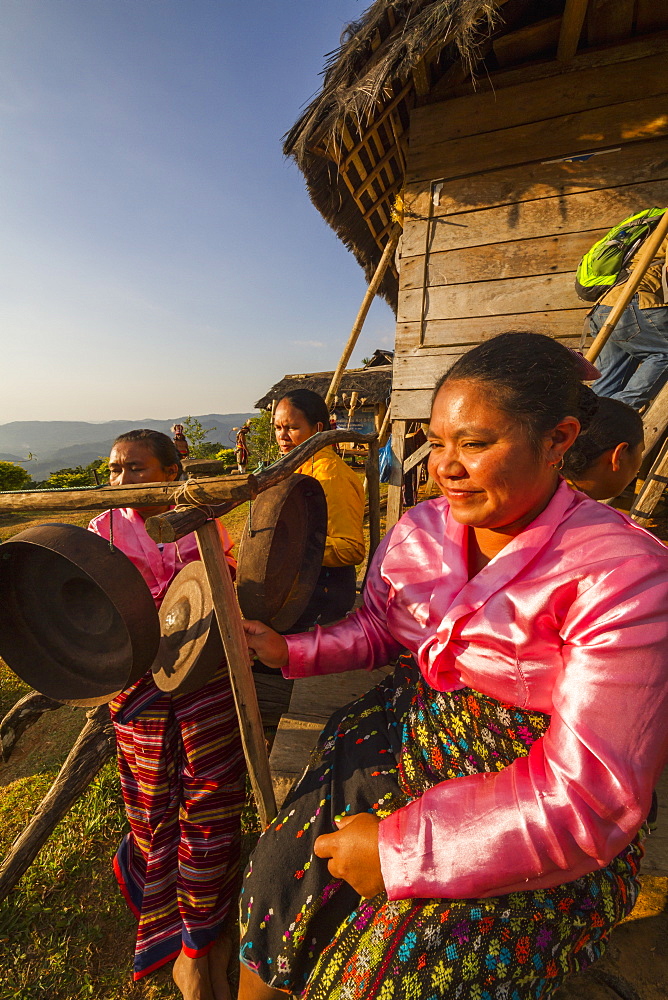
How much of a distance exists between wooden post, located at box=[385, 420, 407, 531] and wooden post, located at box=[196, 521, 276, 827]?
3554 millimetres

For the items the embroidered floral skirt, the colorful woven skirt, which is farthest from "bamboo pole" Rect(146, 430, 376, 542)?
the colorful woven skirt

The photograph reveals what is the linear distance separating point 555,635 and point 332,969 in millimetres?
964

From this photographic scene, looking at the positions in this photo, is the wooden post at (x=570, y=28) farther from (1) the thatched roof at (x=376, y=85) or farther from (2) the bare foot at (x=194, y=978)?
(2) the bare foot at (x=194, y=978)

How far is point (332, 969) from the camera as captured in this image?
106 cm

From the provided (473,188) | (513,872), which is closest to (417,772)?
(513,872)

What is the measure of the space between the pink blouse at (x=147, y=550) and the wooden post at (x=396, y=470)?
118 inches

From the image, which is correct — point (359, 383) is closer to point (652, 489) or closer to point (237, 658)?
point (652, 489)

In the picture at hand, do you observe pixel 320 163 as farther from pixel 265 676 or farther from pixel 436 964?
pixel 436 964

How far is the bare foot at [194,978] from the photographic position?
181 cm

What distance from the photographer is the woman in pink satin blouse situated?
3.03 feet

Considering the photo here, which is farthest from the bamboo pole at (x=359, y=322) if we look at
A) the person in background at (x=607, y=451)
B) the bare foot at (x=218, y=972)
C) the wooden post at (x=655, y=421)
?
the bare foot at (x=218, y=972)

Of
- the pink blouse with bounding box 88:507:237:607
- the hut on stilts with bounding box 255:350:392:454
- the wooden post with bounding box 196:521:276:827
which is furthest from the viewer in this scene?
the hut on stilts with bounding box 255:350:392:454

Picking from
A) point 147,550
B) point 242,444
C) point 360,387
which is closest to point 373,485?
point 147,550

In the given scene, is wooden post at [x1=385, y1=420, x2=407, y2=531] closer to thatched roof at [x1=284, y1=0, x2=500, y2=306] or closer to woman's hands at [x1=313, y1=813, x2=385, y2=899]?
thatched roof at [x1=284, y1=0, x2=500, y2=306]
